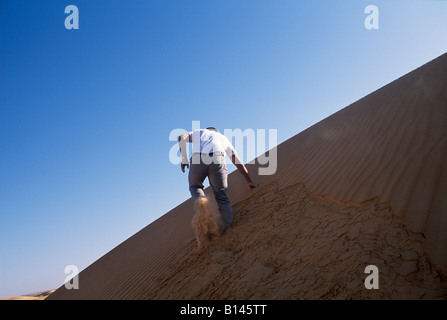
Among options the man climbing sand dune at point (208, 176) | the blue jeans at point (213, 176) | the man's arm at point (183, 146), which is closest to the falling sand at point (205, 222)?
the man climbing sand dune at point (208, 176)

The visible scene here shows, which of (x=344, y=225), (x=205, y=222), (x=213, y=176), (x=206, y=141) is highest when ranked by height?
(x=206, y=141)

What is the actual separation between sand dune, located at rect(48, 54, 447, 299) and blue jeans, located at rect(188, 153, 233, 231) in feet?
1.34

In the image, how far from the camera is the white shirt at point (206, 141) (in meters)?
4.01

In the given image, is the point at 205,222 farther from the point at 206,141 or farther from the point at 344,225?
the point at 344,225

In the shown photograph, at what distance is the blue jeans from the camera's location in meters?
3.97

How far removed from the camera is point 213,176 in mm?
3986

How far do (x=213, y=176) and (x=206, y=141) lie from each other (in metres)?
0.53

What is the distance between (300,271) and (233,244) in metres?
1.31

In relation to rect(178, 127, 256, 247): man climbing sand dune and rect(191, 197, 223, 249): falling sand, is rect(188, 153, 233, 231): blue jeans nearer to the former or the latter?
rect(178, 127, 256, 247): man climbing sand dune

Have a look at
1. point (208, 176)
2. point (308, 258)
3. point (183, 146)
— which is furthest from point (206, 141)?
point (308, 258)

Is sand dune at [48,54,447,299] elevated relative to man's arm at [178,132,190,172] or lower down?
lower down

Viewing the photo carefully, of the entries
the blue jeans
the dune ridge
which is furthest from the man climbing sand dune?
the dune ridge

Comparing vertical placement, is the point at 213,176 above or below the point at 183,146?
below
